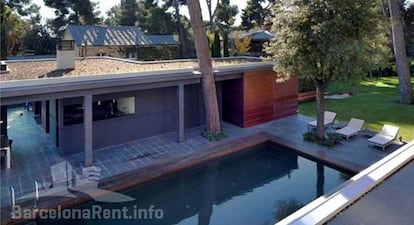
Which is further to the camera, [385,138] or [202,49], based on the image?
[202,49]

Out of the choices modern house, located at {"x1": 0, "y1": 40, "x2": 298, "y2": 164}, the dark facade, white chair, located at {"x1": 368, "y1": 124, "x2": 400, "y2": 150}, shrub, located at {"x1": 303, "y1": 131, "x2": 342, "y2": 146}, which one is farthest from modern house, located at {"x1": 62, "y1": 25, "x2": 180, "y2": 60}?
white chair, located at {"x1": 368, "y1": 124, "x2": 400, "y2": 150}

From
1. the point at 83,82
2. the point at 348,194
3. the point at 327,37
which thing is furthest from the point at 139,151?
the point at 348,194

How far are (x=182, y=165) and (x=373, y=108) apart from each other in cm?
1315

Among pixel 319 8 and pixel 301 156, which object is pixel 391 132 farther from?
pixel 319 8

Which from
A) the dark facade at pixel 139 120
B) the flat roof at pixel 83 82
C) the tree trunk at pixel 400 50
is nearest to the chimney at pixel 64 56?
the flat roof at pixel 83 82

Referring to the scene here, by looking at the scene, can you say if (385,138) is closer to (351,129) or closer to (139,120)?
(351,129)

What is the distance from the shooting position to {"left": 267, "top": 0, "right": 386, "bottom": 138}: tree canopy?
12.0 m

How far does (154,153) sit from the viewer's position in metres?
12.9

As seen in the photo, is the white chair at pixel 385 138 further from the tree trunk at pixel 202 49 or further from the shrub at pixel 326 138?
the tree trunk at pixel 202 49

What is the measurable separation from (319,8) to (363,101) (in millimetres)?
11117

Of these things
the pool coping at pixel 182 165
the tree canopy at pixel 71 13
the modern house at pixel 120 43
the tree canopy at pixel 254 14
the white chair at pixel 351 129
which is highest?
the tree canopy at pixel 254 14

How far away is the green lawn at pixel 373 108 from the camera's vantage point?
16.1 m

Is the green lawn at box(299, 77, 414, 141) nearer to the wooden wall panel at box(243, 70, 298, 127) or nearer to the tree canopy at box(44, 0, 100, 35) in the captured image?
the wooden wall panel at box(243, 70, 298, 127)

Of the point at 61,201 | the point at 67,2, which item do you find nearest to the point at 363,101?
the point at 61,201
